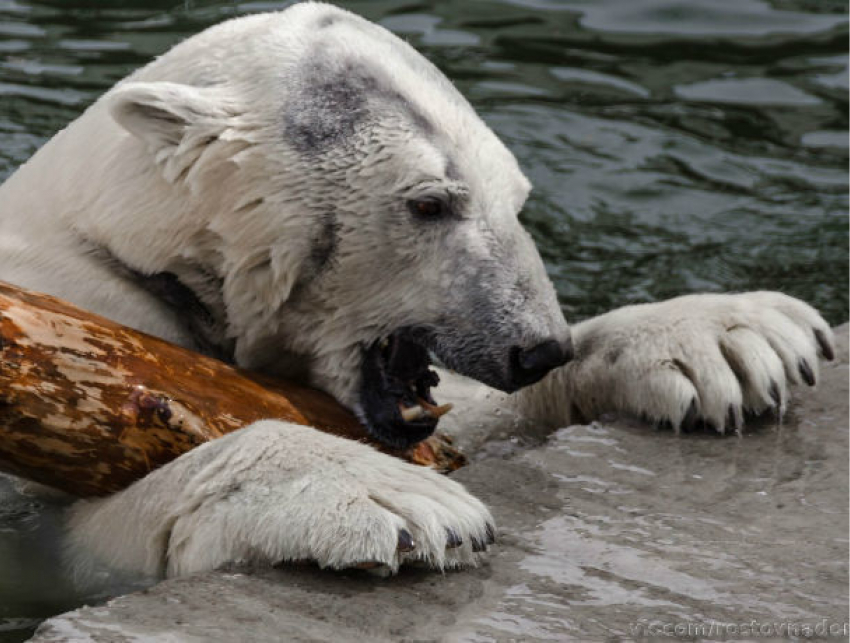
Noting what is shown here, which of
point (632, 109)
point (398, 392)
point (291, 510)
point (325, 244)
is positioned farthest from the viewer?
point (632, 109)

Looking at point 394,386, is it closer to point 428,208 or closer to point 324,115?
point 428,208

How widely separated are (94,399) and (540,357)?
92 cm

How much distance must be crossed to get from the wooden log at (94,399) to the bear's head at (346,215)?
0.29 metres

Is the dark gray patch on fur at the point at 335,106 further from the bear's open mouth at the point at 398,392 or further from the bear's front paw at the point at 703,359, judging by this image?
the bear's front paw at the point at 703,359

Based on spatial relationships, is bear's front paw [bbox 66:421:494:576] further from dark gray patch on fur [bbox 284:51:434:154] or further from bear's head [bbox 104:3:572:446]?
dark gray patch on fur [bbox 284:51:434:154]

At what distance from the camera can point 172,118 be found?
10.7ft

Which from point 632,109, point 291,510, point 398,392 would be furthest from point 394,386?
point 632,109

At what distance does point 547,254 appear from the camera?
6246 millimetres

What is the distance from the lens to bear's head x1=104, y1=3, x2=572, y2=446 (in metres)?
3.22

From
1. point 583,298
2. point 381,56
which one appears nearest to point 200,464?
point 381,56

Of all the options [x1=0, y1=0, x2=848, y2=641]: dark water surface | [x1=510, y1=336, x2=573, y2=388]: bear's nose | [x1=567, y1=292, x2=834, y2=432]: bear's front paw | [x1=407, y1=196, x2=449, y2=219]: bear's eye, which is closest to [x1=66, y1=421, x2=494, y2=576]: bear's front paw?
[x1=510, y1=336, x2=573, y2=388]: bear's nose

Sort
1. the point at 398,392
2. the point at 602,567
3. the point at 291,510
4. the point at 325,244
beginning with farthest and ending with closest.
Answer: the point at 398,392 → the point at 325,244 → the point at 602,567 → the point at 291,510

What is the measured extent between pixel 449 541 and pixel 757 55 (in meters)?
5.85

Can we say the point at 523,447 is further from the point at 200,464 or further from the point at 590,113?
the point at 590,113
